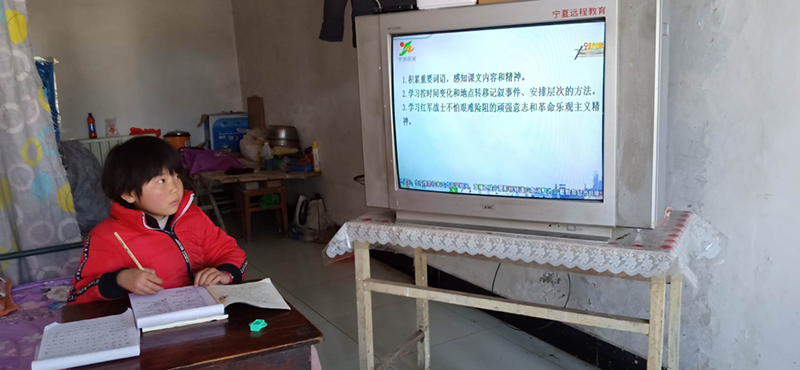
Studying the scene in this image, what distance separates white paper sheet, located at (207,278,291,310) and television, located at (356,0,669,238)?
669 mm

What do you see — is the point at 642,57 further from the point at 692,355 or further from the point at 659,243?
the point at 692,355

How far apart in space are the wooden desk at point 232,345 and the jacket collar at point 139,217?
559 millimetres

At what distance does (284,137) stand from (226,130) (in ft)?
4.30

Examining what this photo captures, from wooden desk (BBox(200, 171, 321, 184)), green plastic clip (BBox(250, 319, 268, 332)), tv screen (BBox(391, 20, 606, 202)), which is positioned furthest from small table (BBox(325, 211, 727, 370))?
wooden desk (BBox(200, 171, 321, 184))

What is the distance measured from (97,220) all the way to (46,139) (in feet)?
2.36

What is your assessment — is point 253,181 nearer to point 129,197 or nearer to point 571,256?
point 129,197

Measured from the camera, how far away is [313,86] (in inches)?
194

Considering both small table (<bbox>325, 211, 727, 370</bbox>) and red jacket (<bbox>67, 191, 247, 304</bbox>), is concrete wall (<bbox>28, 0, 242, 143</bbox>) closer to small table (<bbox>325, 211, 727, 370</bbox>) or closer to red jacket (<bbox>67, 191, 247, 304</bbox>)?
red jacket (<bbox>67, 191, 247, 304</bbox>)

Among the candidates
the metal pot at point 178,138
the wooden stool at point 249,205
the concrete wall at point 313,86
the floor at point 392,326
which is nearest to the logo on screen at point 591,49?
the floor at point 392,326

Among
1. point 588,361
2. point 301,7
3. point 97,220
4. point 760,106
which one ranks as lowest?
point 588,361

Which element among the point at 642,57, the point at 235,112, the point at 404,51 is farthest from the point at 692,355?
the point at 235,112

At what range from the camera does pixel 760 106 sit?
6.24ft

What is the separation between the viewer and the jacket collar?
1721 millimetres

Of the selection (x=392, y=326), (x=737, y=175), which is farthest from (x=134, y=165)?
(x=737, y=175)
